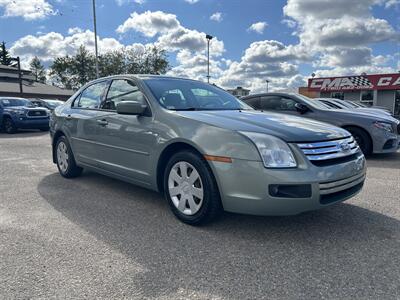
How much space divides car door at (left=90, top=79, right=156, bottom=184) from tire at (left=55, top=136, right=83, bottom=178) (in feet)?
3.26

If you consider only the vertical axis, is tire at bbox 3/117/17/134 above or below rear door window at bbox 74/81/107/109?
below

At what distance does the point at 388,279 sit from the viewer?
8.05 feet

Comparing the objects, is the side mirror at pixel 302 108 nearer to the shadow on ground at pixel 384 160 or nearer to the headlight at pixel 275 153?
the shadow on ground at pixel 384 160

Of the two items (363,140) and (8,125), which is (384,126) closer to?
(363,140)

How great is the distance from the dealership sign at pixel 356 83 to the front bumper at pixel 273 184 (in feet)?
107

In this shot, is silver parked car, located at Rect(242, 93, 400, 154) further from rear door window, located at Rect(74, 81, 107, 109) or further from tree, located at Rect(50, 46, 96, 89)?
tree, located at Rect(50, 46, 96, 89)

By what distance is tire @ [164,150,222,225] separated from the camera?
10.5 feet

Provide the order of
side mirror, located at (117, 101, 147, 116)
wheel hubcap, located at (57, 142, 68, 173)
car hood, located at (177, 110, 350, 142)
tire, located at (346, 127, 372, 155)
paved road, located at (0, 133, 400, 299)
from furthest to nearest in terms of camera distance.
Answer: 1. tire, located at (346, 127, 372, 155)
2. wheel hubcap, located at (57, 142, 68, 173)
3. side mirror, located at (117, 101, 147, 116)
4. car hood, located at (177, 110, 350, 142)
5. paved road, located at (0, 133, 400, 299)

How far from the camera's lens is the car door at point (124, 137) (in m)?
3.85

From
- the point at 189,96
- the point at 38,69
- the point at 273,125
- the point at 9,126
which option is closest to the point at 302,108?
the point at 189,96

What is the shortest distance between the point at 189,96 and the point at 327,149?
5.96 ft

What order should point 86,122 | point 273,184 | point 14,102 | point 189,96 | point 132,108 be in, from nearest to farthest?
point 273,184 → point 132,108 → point 189,96 → point 86,122 → point 14,102

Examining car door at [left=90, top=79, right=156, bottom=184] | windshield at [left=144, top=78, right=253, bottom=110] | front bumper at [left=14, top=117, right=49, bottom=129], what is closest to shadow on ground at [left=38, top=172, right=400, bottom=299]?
car door at [left=90, top=79, right=156, bottom=184]

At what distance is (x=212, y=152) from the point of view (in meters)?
3.15
